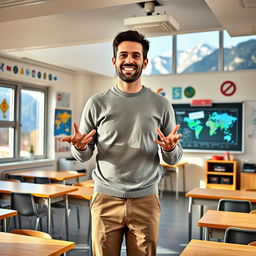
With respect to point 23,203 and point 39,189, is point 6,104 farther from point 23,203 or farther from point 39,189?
point 23,203

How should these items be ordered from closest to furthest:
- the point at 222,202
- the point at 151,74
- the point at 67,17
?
the point at 222,202
the point at 67,17
the point at 151,74

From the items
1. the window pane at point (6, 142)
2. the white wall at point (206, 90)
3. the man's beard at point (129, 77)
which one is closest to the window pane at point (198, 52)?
the white wall at point (206, 90)

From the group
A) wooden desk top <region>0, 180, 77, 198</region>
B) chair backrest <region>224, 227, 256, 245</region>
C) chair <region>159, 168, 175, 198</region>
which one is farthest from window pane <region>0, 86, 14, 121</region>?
chair backrest <region>224, 227, 256, 245</region>

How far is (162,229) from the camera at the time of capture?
17.6 feet

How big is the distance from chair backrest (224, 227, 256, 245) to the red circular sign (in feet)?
18.8

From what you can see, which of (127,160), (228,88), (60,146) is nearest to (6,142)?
(60,146)

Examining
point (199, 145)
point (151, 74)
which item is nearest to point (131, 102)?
point (199, 145)

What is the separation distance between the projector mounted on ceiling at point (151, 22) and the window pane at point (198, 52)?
13.8ft

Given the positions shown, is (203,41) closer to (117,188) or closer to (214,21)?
(214,21)

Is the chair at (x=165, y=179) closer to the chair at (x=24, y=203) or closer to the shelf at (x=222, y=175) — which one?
the shelf at (x=222, y=175)

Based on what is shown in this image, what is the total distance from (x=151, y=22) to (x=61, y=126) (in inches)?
188

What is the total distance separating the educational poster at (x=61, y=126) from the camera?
805cm

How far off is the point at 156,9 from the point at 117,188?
10.3 feet

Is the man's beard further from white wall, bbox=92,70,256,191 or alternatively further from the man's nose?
white wall, bbox=92,70,256,191
